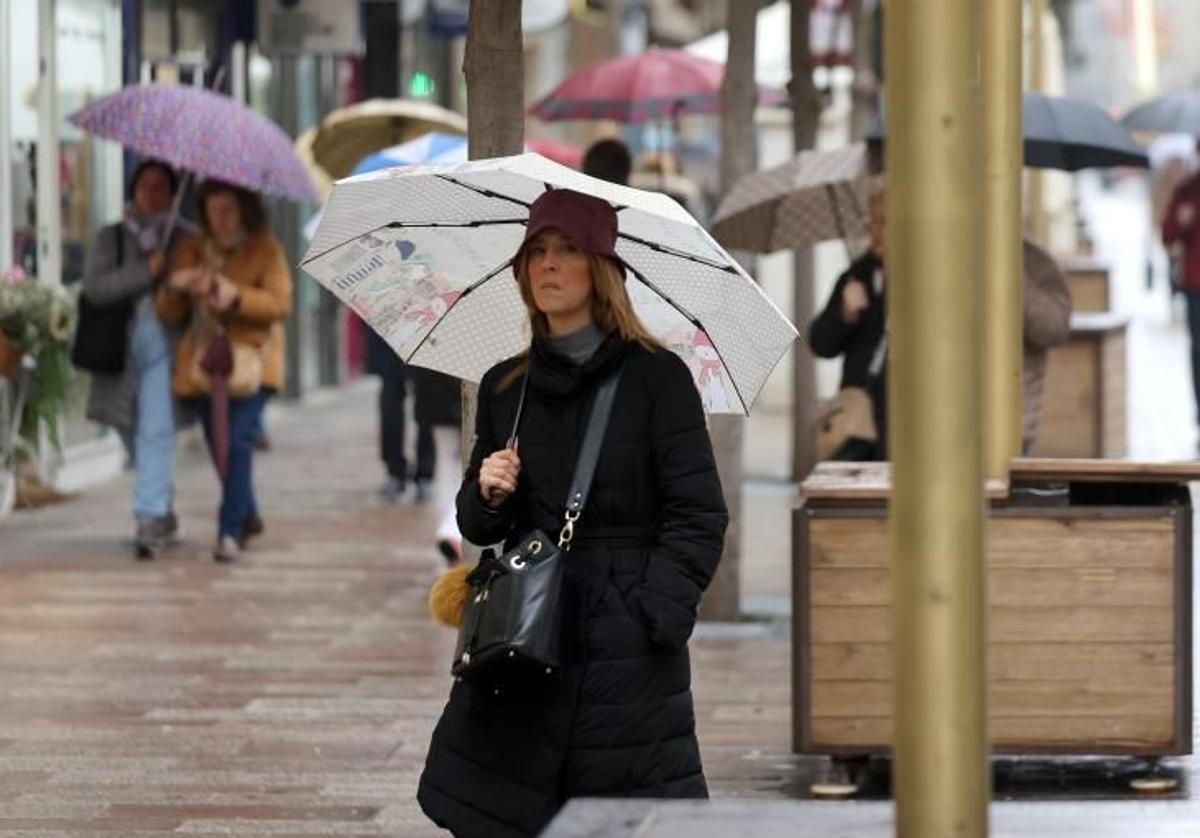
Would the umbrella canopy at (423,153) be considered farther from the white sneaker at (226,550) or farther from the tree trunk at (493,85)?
the tree trunk at (493,85)

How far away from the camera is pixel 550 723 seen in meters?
5.68

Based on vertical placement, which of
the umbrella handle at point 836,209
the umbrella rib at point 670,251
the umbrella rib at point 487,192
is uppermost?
the umbrella handle at point 836,209

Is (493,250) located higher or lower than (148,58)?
lower

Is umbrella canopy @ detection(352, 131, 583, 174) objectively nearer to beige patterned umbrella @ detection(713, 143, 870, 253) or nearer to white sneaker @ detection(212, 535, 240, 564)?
white sneaker @ detection(212, 535, 240, 564)

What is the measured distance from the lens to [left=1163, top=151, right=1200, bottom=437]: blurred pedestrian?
19.3 meters

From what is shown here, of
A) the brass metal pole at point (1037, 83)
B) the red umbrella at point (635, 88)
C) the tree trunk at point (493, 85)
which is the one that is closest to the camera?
the tree trunk at point (493, 85)

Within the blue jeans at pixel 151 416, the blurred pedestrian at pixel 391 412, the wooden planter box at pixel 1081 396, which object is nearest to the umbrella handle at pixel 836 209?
the blue jeans at pixel 151 416

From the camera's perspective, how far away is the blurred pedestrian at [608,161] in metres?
12.9

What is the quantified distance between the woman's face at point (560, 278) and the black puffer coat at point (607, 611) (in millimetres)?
91

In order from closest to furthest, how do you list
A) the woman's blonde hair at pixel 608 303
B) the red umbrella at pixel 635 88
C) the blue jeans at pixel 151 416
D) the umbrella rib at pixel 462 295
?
the woman's blonde hair at pixel 608 303 < the umbrella rib at pixel 462 295 < the blue jeans at pixel 151 416 < the red umbrella at pixel 635 88

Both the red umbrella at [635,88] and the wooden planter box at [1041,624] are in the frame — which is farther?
the red umbrella at [635,88]

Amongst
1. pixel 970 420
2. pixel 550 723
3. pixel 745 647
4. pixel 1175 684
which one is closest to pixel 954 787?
pixel 970 420

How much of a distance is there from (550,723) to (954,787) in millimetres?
2017

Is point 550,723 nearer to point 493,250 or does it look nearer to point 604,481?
point 604,481
